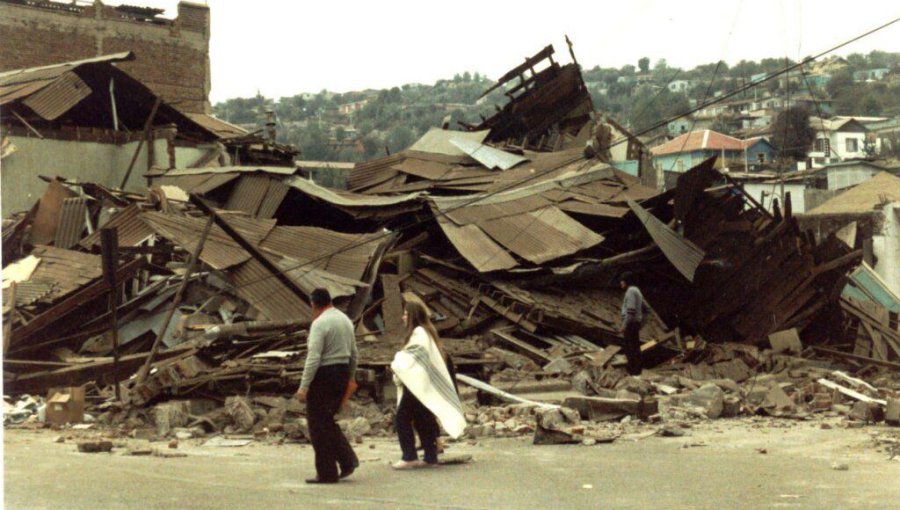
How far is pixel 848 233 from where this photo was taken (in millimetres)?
36031

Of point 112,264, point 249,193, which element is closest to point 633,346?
point 112,264

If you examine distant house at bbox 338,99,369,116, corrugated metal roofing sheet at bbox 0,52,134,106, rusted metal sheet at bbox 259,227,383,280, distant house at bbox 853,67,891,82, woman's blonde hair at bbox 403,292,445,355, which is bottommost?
woman's blonde hair at bbox 403,292,445,355

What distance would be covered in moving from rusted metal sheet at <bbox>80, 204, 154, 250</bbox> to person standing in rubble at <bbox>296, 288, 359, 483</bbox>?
975 cm

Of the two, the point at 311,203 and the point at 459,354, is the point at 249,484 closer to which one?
the point at 459,354

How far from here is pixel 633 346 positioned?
55.9 feet

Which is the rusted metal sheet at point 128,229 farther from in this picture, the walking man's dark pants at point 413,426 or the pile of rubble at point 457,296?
the walking man's dark pants at point 413,426

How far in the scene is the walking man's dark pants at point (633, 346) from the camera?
16984 mm

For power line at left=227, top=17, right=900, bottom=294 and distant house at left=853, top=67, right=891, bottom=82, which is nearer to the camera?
power line at left=227, top=17, right=900, bottom=294

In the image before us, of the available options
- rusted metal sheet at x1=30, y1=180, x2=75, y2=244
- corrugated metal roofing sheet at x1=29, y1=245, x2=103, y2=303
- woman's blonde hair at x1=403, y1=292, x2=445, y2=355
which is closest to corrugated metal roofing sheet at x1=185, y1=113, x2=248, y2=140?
rusted metal sheet at x1=30, y1=180, x2=75, y2=244

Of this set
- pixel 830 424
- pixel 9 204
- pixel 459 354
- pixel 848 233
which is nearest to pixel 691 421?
pixel 830 424

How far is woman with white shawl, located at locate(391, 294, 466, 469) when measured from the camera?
9.27 metres

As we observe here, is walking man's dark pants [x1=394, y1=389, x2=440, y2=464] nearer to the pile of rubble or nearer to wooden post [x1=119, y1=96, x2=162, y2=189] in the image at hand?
the pile of rubble

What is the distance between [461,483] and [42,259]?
416 inches

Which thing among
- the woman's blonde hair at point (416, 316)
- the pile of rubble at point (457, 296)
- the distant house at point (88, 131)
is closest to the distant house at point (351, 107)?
the distant house at point (88, 131)
